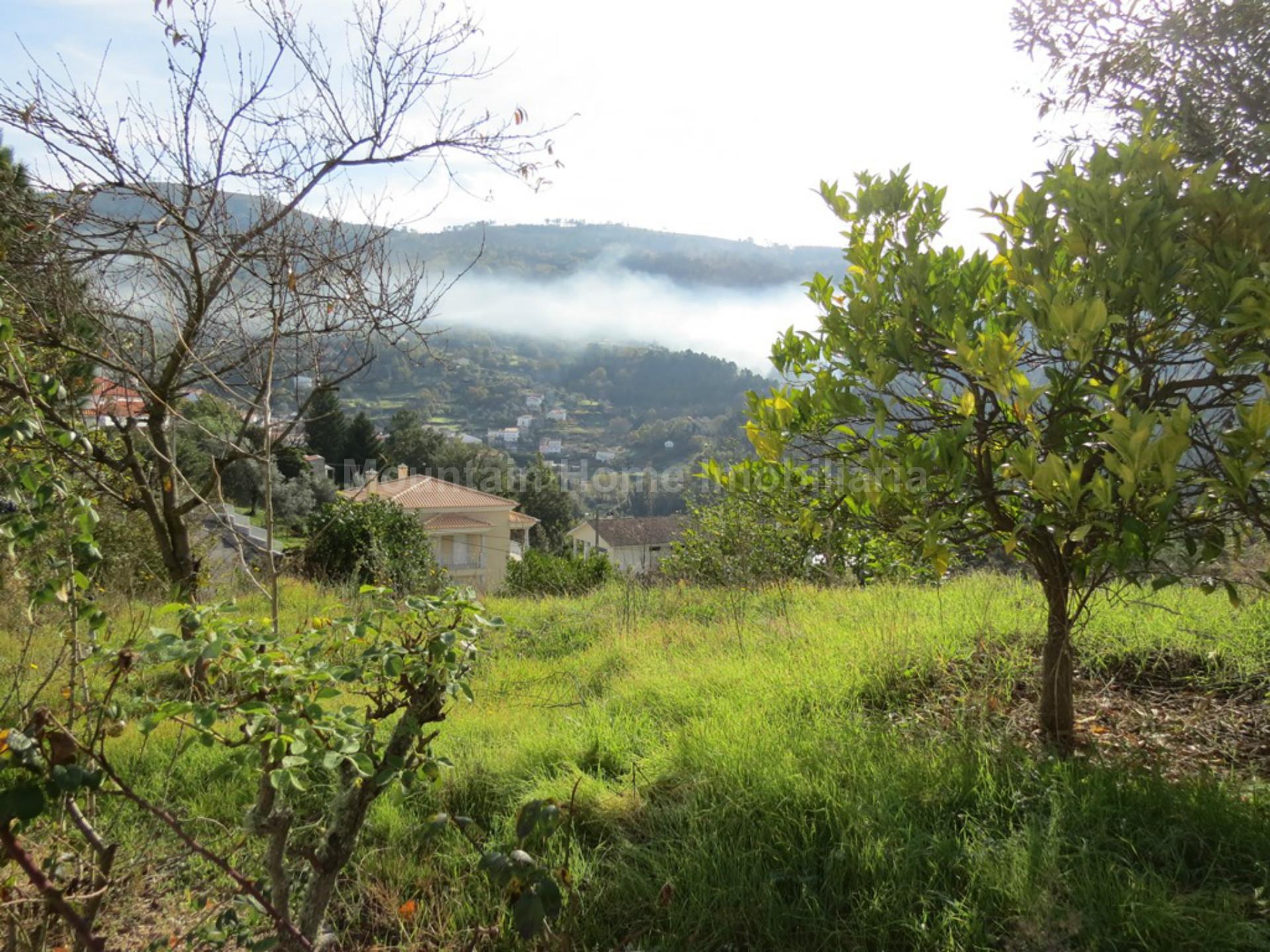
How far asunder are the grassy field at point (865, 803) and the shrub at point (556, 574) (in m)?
8.38

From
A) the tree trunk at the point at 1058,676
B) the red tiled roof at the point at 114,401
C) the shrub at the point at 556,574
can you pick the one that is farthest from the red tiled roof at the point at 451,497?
the tree trunk at the point at 1058,676

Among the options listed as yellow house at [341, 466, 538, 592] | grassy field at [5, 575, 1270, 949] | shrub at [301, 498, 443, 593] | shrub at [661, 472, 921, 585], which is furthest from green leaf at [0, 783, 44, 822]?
yellow house at [341, 466, 538, 592]

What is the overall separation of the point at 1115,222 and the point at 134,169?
172 inches

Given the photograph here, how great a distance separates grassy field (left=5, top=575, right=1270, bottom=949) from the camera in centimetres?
216

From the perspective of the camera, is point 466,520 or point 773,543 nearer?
point 773,543

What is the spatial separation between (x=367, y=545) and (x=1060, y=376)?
1106 cm

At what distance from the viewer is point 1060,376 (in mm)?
2357

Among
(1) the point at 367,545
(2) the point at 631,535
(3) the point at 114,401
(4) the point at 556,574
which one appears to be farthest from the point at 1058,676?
(2) the point at 631,535

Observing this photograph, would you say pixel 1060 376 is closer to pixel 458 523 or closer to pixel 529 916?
pixel 529 916

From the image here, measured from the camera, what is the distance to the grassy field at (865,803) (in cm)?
216

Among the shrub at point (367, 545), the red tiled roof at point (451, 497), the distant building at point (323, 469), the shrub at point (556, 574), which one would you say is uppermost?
the shrub at point (367, 545)


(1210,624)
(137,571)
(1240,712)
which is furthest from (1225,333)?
(137,571)

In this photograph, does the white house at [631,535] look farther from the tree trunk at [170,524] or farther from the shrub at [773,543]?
the tree trunk at [170,524]

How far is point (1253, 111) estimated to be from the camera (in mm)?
3398
